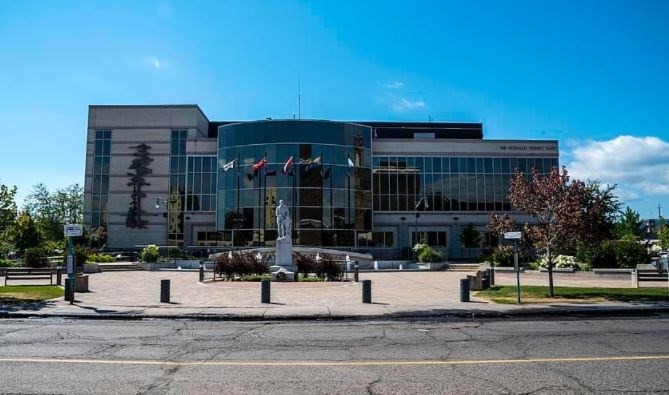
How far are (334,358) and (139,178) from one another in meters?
57.9

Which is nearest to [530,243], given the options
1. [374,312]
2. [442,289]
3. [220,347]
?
[442,289]

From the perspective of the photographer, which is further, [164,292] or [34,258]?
[34,258]

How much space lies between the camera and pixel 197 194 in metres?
58.8

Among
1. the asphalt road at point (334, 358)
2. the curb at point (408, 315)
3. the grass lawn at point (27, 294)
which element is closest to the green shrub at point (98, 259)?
the grass lawn at point (27, 294)

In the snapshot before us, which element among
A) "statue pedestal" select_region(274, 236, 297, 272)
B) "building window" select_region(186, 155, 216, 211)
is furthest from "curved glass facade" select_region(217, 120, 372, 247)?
"statue pedestal" select_region(274, 236, 297, 272)

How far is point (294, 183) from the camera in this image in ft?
167

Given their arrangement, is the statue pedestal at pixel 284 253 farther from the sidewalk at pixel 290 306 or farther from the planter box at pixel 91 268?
the planter box at pixel 91 268

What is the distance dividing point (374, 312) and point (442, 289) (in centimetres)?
855

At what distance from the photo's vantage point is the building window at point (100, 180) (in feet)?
199

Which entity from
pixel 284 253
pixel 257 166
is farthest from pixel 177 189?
pixel 284 253

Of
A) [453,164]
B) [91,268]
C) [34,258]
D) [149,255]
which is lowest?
[91,268]

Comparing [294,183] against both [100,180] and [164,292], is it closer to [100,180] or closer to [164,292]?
[100,180]

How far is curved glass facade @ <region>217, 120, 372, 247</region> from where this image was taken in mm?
50594

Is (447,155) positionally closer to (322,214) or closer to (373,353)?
(322,214)
